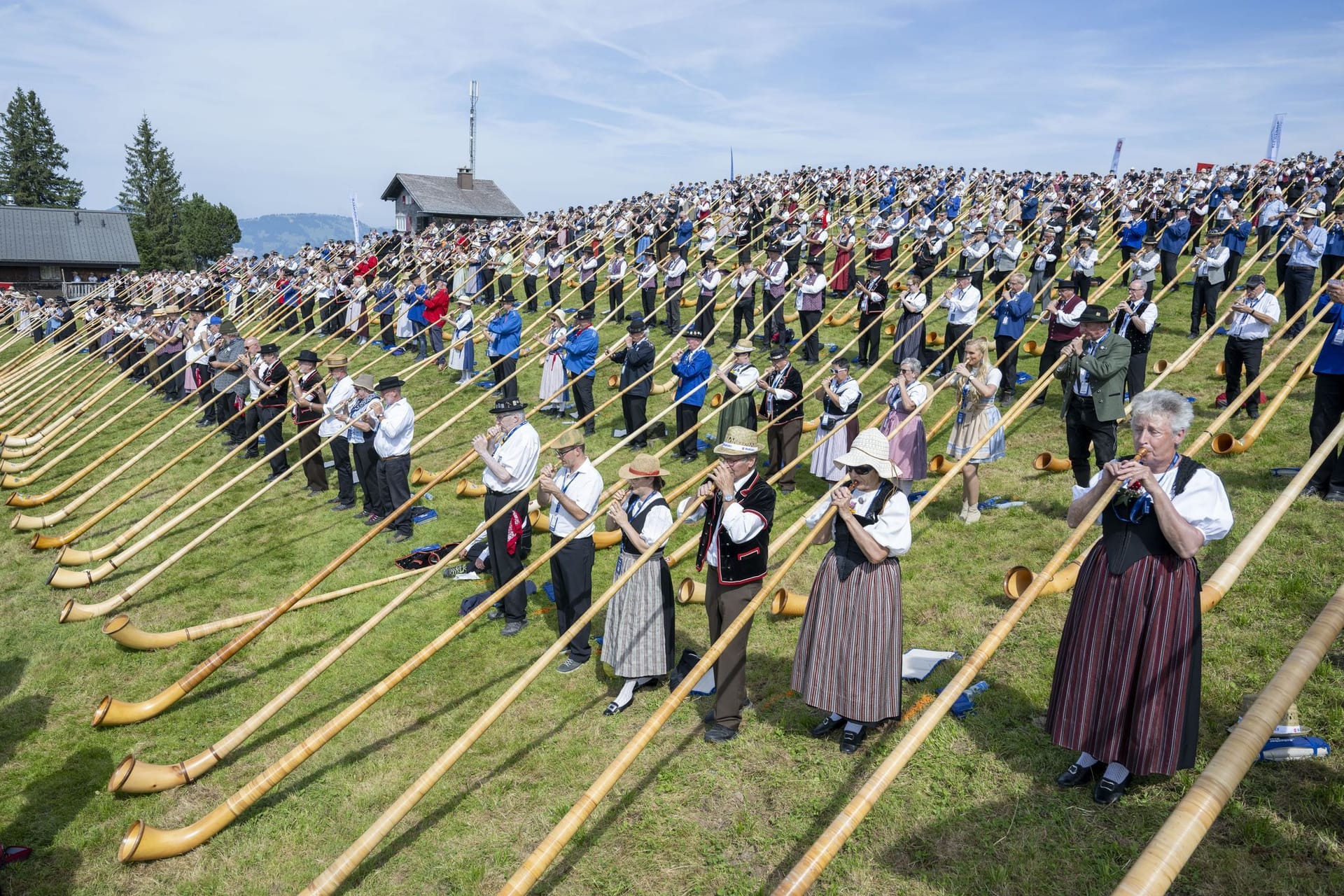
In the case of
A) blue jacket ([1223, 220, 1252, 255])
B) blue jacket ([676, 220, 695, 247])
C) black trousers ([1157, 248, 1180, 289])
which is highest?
blue jacket ([676, 220, 695, 247])

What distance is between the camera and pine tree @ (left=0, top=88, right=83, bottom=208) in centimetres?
7356

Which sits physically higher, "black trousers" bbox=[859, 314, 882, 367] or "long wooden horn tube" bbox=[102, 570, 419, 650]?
"black trousers" bbox=[859, 314, 882, 367]

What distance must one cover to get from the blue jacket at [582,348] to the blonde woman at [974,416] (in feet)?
22.4

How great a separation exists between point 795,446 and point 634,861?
7217 mm

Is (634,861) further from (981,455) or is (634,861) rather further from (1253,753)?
(981,455)

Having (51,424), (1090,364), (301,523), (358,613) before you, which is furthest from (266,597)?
(51,424)

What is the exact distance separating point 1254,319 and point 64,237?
60553 mm

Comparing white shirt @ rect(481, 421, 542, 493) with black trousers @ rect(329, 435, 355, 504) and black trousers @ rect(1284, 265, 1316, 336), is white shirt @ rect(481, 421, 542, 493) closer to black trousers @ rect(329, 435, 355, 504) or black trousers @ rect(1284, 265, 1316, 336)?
black trousers @ rect(329, 435, 355, 504)

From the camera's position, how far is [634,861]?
5.04 meters

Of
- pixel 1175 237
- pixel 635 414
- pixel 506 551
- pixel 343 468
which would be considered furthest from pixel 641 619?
pixel 1175 237

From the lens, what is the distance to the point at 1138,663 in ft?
14.8

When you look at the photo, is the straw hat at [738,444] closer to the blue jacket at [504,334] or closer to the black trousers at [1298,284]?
the blue jacket at [504,334]

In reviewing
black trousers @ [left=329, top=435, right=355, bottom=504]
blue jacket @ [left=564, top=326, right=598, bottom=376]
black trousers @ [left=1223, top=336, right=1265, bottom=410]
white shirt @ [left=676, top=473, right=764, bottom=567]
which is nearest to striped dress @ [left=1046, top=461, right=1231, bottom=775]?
white shirt @ [left=676, top=473, right=764, bottom=567]

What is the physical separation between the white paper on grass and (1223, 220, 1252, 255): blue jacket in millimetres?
15843
